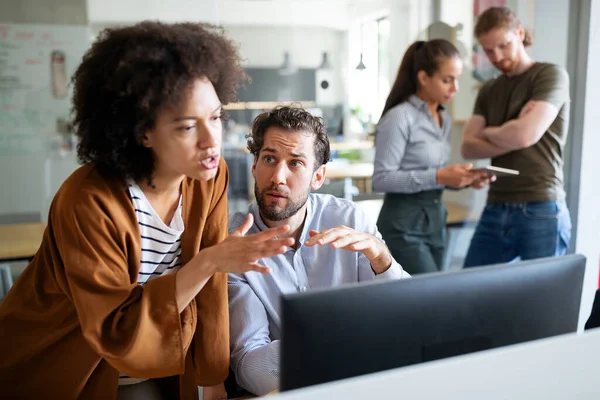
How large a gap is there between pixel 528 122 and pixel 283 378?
1.92 metres

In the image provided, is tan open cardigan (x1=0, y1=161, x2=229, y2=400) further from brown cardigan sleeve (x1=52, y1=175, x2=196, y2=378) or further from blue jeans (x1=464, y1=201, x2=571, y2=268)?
blue jeans (x1=464, y1=201, x2=571, y2=268)

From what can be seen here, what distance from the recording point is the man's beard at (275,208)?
1.45m

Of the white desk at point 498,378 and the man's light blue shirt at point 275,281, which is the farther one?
the man's light blue shirt at point 275,281

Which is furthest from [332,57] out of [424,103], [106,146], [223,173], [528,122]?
[106,146]

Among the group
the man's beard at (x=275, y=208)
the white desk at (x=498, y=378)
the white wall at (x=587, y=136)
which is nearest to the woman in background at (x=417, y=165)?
the white wall at (x=587, y=136)

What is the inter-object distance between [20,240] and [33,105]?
2.69 ft

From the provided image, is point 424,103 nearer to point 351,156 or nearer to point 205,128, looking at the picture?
point 351,156

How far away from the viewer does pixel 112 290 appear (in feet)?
3.19

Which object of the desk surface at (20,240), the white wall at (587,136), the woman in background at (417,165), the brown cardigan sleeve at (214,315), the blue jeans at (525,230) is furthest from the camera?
the white wall at (587,136)

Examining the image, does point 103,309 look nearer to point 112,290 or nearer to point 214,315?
point 112,290

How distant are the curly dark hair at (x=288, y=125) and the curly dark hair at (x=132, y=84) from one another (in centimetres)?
43

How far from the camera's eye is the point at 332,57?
329 cm

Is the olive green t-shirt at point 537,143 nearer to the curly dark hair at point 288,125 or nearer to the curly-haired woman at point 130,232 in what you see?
the curly dark hair at point 288,125

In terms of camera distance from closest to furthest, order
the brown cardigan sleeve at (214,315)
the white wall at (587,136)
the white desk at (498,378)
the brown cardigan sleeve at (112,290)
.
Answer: the white desk at (498,378), the brown cardigan sleeve at (112,290), the brown cardigan sleeve at (214,315), the white wall at (587,136)
